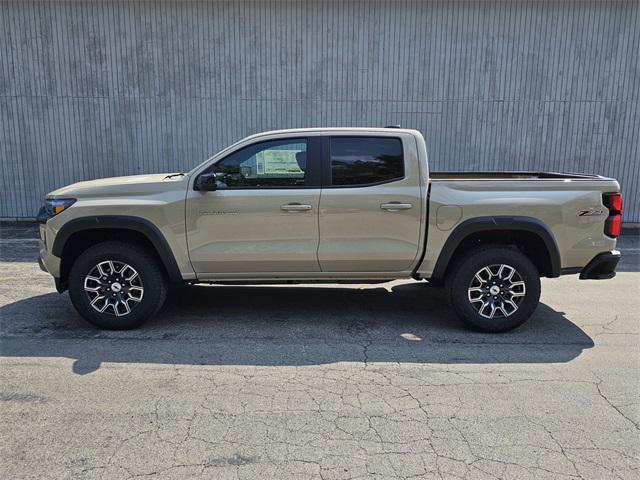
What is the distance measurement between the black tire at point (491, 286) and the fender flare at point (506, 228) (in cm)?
21

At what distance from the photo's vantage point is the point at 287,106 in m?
10.8

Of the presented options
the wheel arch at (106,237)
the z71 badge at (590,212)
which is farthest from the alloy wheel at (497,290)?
the wheel arch at (106,237)

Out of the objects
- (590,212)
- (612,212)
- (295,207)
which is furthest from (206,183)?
(612,212)

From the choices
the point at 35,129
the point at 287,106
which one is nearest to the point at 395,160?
the point at 287,106

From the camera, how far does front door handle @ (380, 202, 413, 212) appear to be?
459cm

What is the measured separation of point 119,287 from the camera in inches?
182

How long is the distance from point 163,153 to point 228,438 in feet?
30.7

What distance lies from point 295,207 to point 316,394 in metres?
1.88

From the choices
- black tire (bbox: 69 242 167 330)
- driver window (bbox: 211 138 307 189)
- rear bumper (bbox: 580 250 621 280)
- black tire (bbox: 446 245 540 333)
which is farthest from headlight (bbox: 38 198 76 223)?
rear bumper (bbox: 580 250 621 280)

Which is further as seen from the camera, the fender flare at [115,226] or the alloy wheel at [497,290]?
the alloy wheel at [497,290]

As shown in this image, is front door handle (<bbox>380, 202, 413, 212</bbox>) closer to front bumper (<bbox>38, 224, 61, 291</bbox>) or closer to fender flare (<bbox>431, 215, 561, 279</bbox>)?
fender flare (<bbox>431, 215, 561, 279</bbox>)

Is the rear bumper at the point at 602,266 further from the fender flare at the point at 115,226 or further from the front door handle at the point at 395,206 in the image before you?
the fender flare at the point at 115,226

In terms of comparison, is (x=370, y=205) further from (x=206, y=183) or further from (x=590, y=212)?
(x=590, y=212)

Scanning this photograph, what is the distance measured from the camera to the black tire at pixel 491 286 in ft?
15.1
